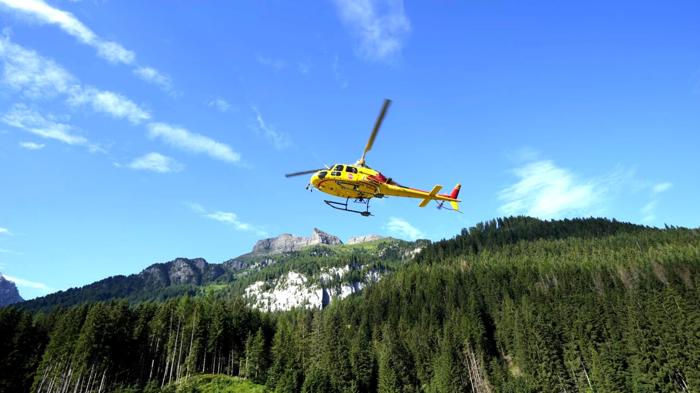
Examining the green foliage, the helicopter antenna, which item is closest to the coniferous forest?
the green foliage

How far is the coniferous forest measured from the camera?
58188 millimetres

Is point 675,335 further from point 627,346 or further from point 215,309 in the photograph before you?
point 215,309

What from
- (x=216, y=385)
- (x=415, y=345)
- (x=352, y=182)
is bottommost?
(x=216, y=385)

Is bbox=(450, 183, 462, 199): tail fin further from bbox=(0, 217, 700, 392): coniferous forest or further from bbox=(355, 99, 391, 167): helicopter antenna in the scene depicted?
bbox=(0, 217, 700, 392): coniferous forest

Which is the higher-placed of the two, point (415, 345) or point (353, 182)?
point (353, 182)

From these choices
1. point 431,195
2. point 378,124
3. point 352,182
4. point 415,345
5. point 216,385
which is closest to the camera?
point 378,124

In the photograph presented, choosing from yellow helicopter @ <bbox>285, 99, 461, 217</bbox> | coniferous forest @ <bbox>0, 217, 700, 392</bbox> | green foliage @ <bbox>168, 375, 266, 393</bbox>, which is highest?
yellow helicopter @ <bbox>285, 99, 461, 217</bbox>

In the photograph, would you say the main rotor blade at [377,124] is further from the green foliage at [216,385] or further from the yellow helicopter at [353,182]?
the green foliage at [216,385]

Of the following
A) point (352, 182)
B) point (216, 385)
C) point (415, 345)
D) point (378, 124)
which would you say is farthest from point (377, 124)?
point (415, 345)

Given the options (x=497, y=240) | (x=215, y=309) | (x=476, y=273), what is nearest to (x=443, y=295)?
(x=476, y=273)

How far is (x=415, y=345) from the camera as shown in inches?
3179

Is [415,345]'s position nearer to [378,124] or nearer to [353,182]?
[353,182]

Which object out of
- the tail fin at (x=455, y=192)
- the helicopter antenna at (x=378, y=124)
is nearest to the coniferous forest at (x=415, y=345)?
the tail fin at (x=455, y=192)

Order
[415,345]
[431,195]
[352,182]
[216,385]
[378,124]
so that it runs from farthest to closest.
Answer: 1. [415,345]
2. [216,385]
3. [431,195]
4. [352,182]
5. [378,124]
